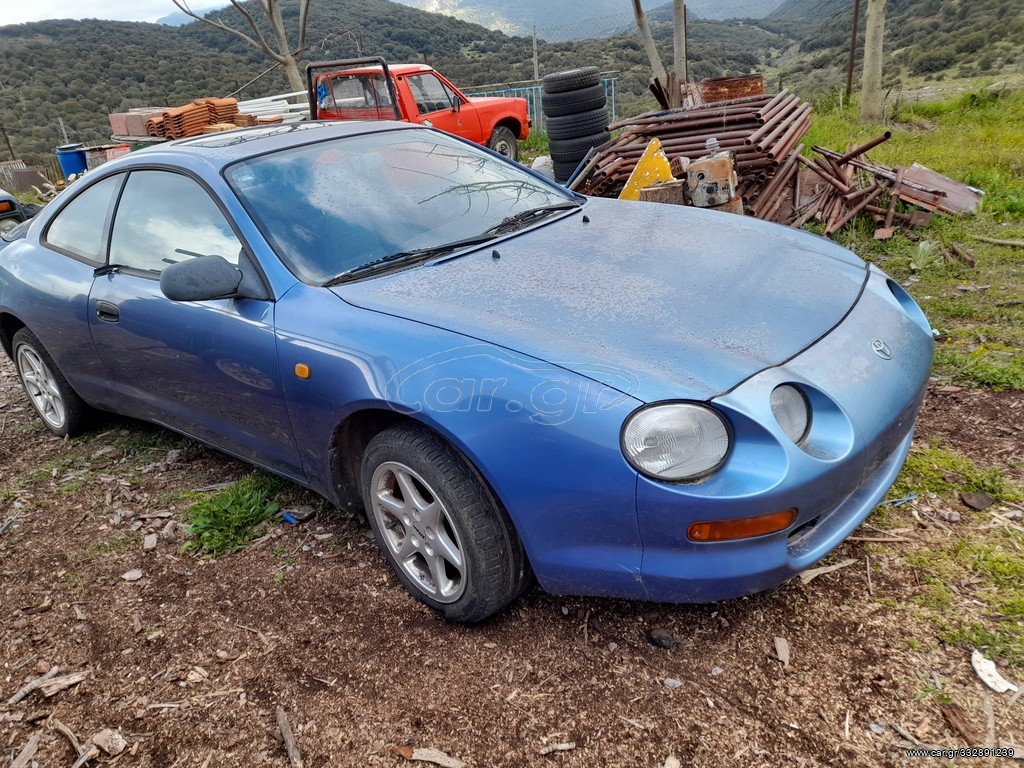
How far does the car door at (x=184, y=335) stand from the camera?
9.32 ft

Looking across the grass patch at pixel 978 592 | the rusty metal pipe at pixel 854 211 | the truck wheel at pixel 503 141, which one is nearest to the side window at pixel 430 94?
the truck wheel at pixel 503 141

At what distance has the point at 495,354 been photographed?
221cm

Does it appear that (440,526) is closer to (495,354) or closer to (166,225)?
(495,354)

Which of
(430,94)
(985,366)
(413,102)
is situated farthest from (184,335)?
(430,94)

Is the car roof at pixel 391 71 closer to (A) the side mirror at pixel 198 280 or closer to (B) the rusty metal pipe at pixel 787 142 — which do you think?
(B) the rusty metal pipe at pixel 787 142

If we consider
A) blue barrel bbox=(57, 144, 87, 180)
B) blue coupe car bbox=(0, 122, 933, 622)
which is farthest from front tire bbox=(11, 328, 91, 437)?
blue barrel bbox=(57, 144, 87, 180)

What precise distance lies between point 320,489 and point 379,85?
9.85 metres

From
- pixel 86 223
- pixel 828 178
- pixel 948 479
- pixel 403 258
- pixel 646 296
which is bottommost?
pixel 948 479

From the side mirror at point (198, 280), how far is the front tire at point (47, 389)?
6.49ft

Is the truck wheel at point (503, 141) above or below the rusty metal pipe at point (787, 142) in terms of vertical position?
below

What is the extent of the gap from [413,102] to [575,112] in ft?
13.2

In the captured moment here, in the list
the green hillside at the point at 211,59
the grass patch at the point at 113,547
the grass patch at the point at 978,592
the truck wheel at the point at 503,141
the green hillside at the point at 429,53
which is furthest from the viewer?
the green hillside at the point at 211,59

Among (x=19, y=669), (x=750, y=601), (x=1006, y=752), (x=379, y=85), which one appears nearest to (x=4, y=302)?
(x=19, y=669)

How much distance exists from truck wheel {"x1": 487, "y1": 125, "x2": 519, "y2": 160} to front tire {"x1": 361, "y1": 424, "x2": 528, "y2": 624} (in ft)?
35.3
